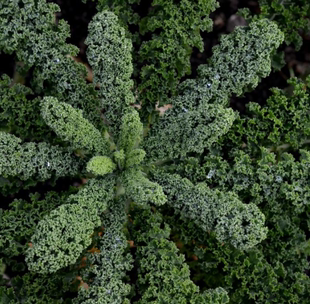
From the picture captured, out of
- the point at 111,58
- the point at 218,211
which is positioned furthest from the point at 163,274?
the point at 111,58

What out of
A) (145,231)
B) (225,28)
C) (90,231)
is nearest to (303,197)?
(145,231)

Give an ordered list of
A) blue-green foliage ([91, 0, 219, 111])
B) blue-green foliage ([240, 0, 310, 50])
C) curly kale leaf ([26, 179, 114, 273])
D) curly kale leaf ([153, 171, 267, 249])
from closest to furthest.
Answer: curly kale leaf ([26, 179, 114, 273]) < curly kale leaf ([153, 171, 267, 249]) < blue-green foliage ([91, 0, 219, 111]) < blue-green foliage ([240, 0, 310, 50])

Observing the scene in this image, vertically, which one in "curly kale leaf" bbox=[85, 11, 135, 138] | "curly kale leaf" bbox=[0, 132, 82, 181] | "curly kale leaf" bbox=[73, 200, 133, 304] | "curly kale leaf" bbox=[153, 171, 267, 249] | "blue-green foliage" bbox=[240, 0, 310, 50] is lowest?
"curly kale leaf" bbox=[73, 200, 133, 304]

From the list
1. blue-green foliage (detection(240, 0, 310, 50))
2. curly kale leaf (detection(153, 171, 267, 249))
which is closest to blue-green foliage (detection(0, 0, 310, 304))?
curly kale leaf (detection(153, 171, 267, 249))

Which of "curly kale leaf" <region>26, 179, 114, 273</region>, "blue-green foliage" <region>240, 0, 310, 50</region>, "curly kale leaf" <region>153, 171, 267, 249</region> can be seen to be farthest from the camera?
"blue-green foliage" <region>240, 0, 310, 50</region>

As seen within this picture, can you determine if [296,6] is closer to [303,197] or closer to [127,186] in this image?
[303,197]

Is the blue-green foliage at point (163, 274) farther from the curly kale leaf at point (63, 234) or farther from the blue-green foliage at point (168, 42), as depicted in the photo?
the blue-green foliage at point (168, 42)

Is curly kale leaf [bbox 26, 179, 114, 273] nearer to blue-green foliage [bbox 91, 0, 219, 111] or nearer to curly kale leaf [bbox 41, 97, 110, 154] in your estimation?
curly kale leaf [bbox 41, 97, 110, 154]

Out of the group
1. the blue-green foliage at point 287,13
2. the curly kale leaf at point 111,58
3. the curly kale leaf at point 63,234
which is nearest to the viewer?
the curly kale leaf at point 63,234

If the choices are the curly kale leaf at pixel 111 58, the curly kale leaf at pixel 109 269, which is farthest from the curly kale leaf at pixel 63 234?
the curly kale leaf at pixel 111 58
